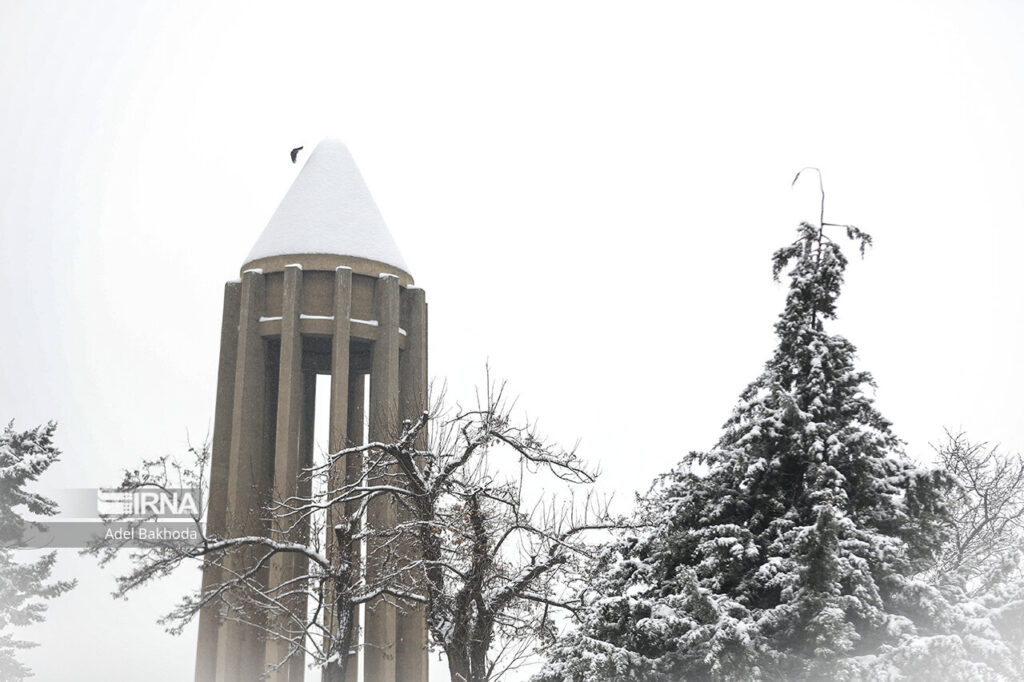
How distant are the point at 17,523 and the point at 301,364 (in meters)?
5.78

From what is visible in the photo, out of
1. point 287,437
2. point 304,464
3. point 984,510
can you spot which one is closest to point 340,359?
point 287,437

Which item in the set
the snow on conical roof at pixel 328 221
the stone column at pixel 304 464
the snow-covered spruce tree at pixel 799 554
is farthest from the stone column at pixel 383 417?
the snow-covered spruce tree at pixel 799 554

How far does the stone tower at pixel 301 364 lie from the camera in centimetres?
1706

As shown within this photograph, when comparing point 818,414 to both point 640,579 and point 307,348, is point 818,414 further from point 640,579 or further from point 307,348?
point 307,348

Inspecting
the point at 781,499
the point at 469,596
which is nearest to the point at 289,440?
the point at 469,596

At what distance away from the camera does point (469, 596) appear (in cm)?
1117

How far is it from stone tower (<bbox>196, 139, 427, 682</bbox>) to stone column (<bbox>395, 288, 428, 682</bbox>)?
0.02 metres

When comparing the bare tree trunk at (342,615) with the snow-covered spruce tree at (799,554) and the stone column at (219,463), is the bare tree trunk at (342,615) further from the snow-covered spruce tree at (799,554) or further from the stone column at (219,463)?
the stone column at (219,463)

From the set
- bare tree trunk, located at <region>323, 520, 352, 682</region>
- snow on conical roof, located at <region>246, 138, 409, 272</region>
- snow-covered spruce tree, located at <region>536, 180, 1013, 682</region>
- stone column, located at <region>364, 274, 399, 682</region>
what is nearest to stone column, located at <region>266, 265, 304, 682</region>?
snow on conical roof, located at <region>246, 138, 409, 272</region>

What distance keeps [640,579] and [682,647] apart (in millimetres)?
977

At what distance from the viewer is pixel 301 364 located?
18.6 m

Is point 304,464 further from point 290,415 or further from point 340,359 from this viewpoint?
point 340,359

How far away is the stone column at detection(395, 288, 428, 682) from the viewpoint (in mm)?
17656

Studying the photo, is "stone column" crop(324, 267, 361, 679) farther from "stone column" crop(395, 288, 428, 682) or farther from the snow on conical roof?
"stone column" crop(395, 288, 428, 682)
